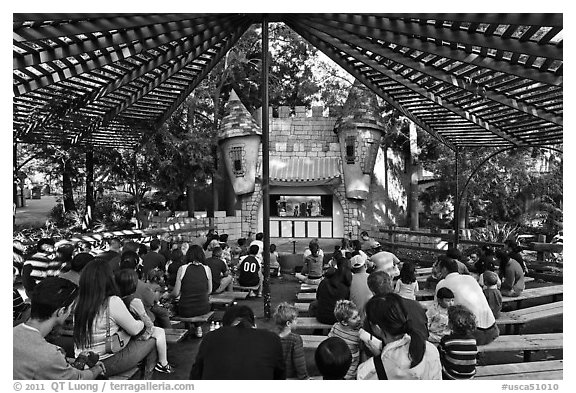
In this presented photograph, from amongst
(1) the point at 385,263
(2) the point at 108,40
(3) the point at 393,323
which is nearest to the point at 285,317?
(3) the point at 393,323

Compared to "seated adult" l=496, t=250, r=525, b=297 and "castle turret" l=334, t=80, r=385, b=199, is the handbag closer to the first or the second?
"seated adult" l=496, t=250, r=525, b=297

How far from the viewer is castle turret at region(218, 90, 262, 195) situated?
15.0 metres

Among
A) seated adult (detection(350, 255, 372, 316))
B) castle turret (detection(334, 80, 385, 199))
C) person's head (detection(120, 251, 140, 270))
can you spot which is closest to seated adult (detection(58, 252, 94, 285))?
person's head (detection(120, 251, 140, 270))

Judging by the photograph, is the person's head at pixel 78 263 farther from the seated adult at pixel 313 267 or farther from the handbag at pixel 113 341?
the seated adult at pixel 313 267

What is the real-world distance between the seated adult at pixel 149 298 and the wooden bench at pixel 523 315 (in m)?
3.88

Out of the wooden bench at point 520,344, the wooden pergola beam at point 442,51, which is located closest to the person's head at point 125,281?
the wooden bench at point 520,344

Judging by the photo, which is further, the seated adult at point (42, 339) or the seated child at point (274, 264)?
the seated child at point (274, 264)

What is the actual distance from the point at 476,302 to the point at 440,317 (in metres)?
0.47

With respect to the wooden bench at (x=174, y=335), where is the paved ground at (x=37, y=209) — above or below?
above

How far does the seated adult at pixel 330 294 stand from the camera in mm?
4805

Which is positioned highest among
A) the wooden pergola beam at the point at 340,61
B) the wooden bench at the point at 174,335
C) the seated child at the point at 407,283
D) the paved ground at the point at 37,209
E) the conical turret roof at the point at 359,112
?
the conical turret roof at the point at 359,112

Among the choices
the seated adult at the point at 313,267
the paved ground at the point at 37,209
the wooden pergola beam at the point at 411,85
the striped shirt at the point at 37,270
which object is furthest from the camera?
the paved ground at the point at 37,209

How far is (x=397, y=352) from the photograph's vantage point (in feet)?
8.84

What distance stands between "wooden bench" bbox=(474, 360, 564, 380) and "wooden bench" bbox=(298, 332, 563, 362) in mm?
404
